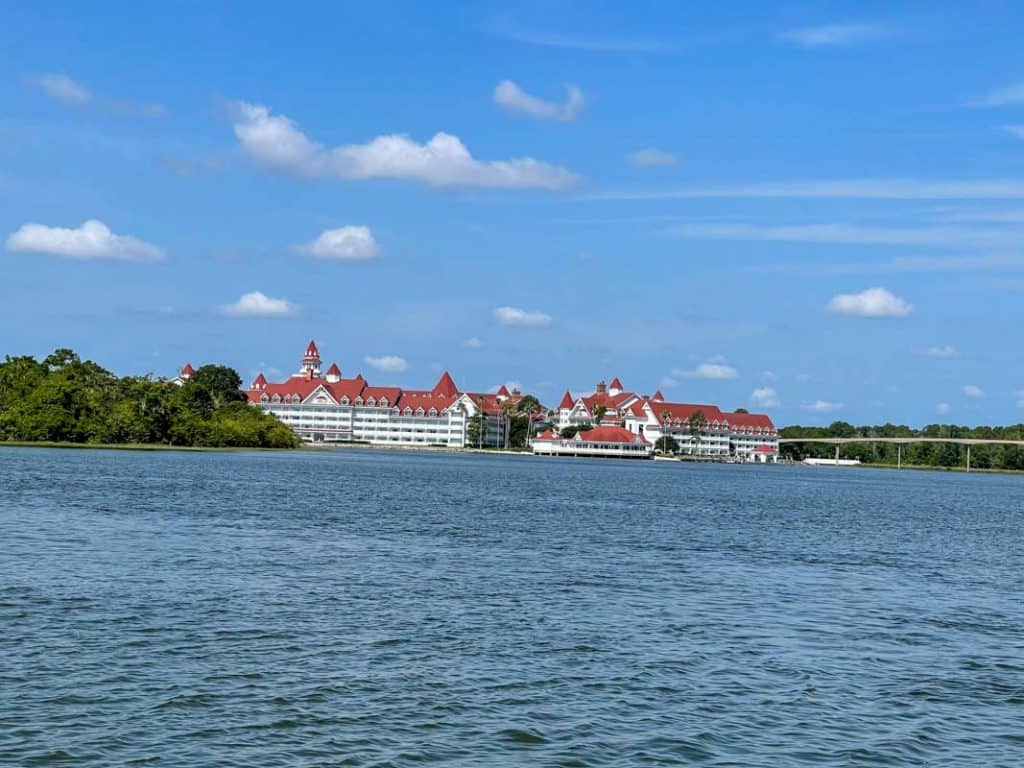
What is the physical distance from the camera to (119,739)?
1467 cm

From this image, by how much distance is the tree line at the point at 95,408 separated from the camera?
4700 inches

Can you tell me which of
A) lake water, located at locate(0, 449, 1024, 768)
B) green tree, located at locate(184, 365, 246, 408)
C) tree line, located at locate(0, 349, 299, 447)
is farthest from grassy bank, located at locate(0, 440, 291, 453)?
lake water, located at locate(0, 449, 1024, 768)

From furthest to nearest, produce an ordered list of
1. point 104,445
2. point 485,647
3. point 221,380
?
point 221,380 < point 104,445 < point 485,647

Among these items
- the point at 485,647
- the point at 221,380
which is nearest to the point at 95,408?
the point at 221,380

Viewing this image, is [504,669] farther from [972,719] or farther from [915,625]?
[915,625]

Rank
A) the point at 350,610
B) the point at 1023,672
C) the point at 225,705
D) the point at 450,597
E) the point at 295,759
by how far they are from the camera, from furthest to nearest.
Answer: the point at 450,597 < the point at 350,610 < the point at 1023,672 < the point at 225,705 < the point at 295,759

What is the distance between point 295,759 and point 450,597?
1265 cm

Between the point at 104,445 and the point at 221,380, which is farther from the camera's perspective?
the point at 221,380

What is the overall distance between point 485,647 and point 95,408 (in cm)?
11030

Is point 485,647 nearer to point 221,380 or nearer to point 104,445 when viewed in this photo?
point 104,445

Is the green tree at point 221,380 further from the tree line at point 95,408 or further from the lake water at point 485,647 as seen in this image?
the lake water at point 485,647

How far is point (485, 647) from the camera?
21.2 m

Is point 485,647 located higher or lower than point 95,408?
lower

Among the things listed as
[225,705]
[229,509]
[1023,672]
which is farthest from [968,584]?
[229,509]
